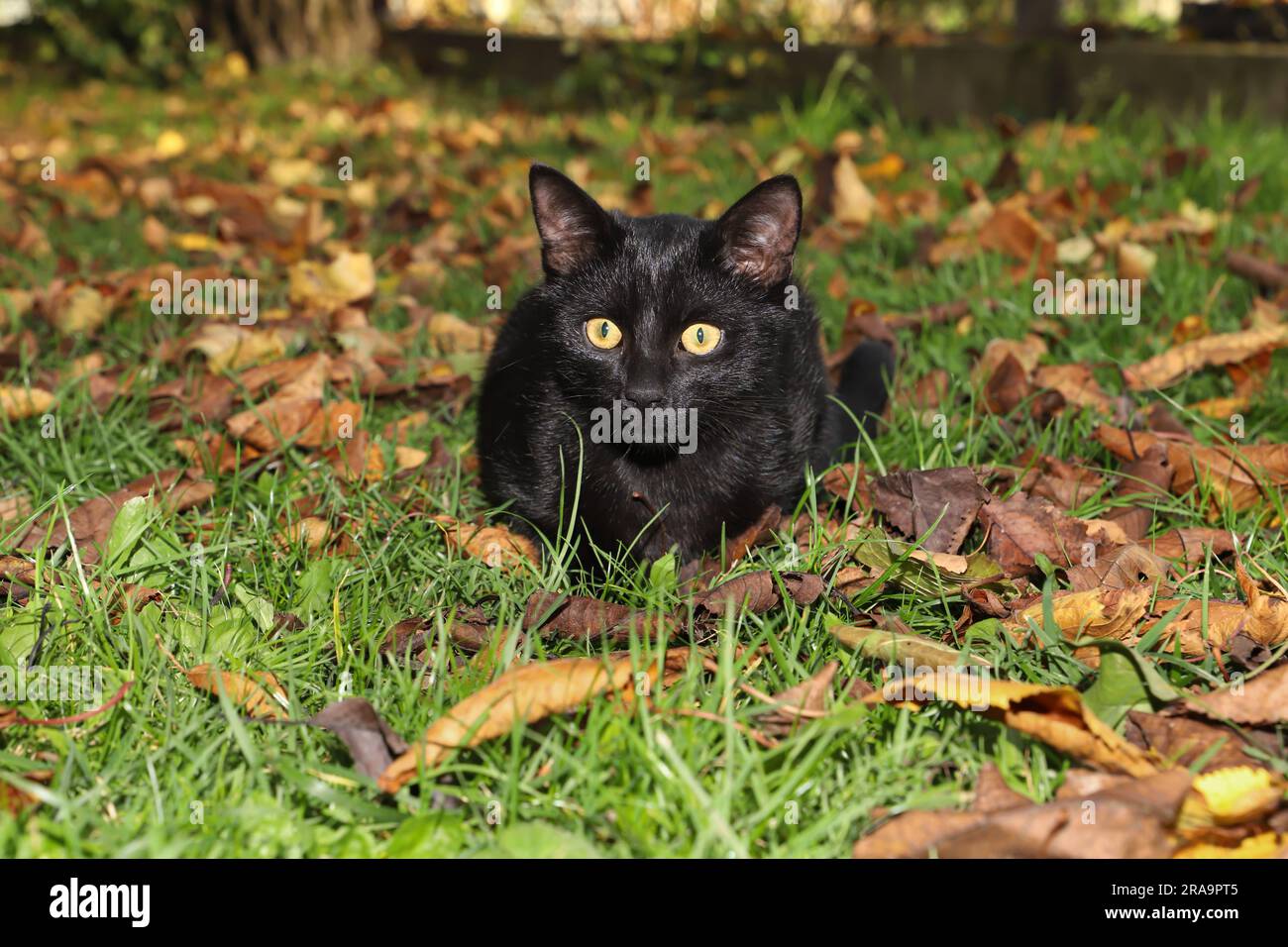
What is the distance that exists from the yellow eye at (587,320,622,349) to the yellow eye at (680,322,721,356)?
14cm

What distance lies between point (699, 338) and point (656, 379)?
0.17m

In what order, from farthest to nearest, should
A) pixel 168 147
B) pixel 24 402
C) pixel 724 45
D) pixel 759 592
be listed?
pixel 724 45 < pixel 168 147 < pixel 24 402 < pixel 759 592

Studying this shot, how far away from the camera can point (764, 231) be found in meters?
2.45

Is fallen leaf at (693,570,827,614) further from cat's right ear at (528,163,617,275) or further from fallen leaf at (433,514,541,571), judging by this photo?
cat's right ear at (528,163,617,275)

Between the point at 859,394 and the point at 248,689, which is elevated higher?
the point at 859,394

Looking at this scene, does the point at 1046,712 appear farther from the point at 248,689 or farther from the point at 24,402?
the point at 24,402

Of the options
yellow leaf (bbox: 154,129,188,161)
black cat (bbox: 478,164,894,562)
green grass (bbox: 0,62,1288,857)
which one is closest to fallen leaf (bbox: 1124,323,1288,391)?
green grass (bbox: 0,62,1288,857)

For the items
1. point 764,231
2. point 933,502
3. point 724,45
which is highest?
point 724,45

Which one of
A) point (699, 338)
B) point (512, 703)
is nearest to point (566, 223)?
point (699, 338)

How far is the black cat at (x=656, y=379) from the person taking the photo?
2395 millimetres

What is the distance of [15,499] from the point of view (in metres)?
2.61
